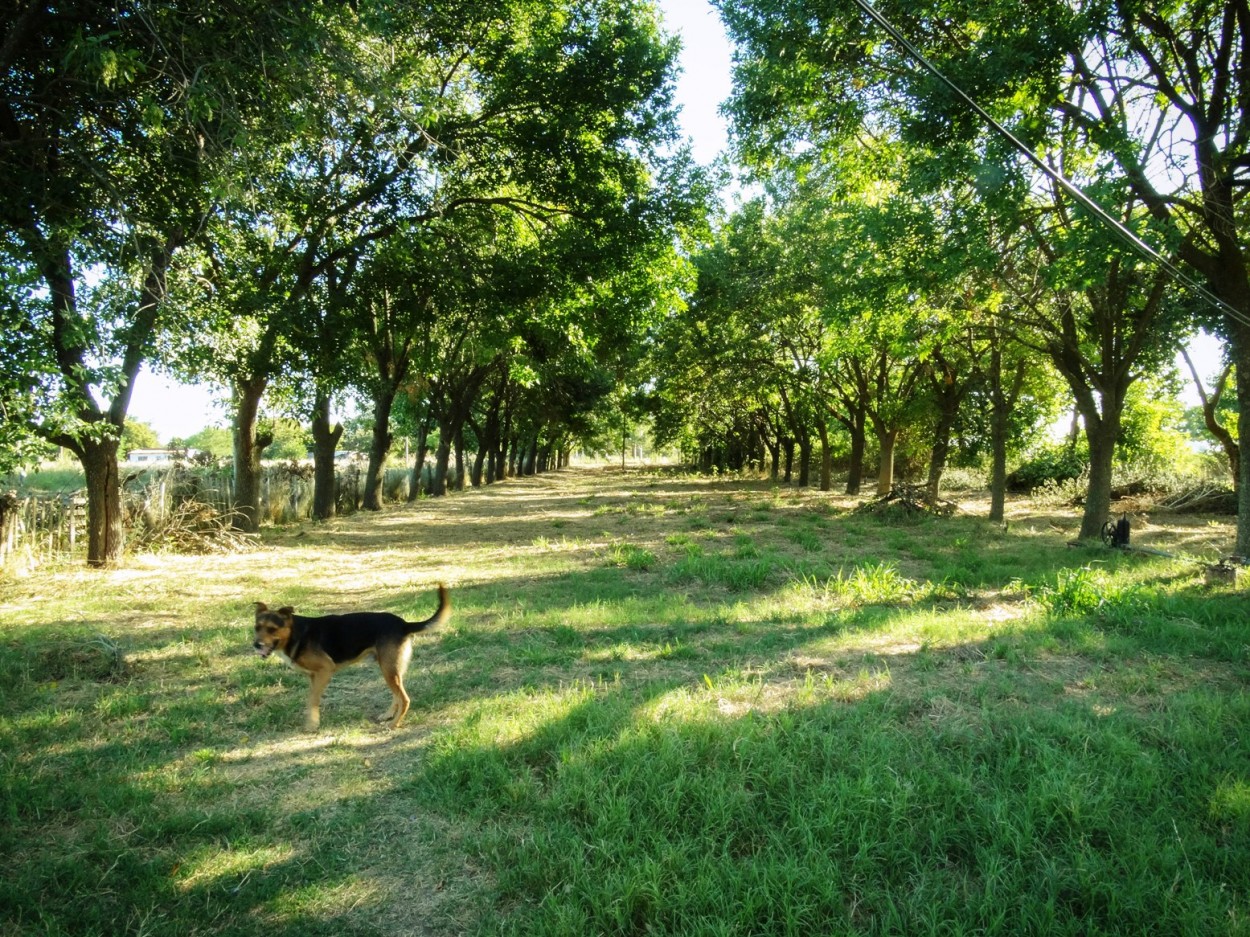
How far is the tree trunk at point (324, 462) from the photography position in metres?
17.8

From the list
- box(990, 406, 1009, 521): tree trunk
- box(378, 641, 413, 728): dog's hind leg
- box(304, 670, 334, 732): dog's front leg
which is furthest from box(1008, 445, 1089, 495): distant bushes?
box(304, 670, 334, 732): dog's front leg

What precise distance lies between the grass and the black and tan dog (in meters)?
0.32

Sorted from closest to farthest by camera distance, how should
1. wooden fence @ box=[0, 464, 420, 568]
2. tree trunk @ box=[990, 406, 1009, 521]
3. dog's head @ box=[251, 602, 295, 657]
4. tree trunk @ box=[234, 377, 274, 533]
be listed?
dog's head @ box=[251, 602, 295, 657], wooden fence @ box=[0, 464, 420, 568], tree trunk @ box=[234, 377, 274, 533], tree trunk @ box=[990, 406, 1009, 521]

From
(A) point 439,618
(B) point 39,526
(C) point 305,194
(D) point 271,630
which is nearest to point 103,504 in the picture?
(B) point 39,526

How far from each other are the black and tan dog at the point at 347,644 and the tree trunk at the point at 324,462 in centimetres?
1351

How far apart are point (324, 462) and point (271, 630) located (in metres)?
15.3

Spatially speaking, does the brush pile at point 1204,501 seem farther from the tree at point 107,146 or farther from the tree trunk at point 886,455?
the tree at point 107,146

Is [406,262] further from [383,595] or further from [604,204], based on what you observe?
[383,595]

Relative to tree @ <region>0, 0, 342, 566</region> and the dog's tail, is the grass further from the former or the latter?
tree @ <region>0, 0, 342, 566</region>

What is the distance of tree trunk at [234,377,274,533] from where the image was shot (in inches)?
540

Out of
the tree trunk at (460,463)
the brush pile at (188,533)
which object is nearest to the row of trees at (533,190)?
the brush pile at (188,533)

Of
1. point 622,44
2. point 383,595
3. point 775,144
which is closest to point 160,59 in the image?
point 383,595

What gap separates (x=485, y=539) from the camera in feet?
49.6

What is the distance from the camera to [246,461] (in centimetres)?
1427
